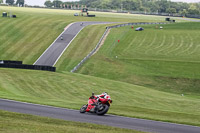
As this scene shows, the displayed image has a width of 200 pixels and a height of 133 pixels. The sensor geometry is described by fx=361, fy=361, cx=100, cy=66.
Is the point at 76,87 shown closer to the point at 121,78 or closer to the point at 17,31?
the point at 121,78

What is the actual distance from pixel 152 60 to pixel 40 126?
51.8m

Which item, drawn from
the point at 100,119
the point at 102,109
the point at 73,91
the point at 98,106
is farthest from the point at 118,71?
the point at 100,119

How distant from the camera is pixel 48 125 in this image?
19.4 meters

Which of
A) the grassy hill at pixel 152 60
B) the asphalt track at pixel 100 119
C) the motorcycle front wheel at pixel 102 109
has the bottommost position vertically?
the grassy hill at pixel 152 60

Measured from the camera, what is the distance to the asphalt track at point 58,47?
7004cm

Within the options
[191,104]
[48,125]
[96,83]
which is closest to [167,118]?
[48,125]

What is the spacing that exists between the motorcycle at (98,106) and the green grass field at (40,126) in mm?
3360

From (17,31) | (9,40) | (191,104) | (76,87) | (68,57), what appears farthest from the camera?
(17,31)

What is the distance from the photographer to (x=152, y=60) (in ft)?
226

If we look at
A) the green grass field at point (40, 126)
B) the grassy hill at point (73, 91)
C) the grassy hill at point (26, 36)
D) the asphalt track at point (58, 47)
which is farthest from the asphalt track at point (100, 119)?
the grassy hill at point (26, 36)

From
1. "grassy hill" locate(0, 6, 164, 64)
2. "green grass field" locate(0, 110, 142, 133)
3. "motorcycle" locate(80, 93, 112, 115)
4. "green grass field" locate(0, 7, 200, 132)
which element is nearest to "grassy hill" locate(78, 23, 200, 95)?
"green grass field" locate(0, 7, 200, 132)

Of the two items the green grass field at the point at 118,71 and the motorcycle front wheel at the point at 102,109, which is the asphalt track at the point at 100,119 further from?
the green grass field at the point at 118,71

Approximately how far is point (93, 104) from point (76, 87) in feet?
60.1

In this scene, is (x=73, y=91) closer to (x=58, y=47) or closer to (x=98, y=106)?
(x=98, y=106)
